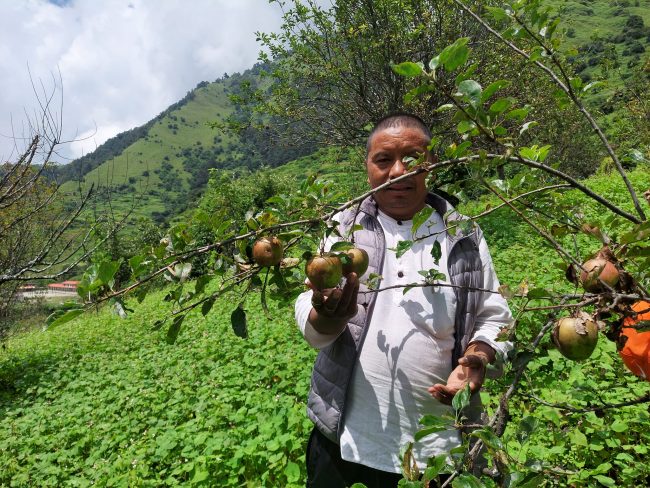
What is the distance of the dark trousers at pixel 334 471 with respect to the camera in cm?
151

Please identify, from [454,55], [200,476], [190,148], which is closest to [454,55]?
[454,55]

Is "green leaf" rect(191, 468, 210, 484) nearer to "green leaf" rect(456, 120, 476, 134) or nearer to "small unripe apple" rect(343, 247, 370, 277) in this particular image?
"small unripe apple" rect(343, 247, 370, 277)

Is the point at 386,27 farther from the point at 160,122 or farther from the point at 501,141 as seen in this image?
the point at 160,122

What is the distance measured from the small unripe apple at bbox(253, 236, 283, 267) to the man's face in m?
0.78

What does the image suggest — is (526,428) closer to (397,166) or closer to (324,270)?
(324,270)

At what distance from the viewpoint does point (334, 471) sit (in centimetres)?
163

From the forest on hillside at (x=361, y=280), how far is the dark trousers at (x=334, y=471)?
18cm

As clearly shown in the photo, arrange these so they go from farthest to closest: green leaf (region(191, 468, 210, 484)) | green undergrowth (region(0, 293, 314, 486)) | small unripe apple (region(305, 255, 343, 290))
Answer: green undergrowth (region(0, 293, 314, 486))
green leaf (region(191, 468, 210, 484))
small unripe apple (region(305, 255, 343, 290))

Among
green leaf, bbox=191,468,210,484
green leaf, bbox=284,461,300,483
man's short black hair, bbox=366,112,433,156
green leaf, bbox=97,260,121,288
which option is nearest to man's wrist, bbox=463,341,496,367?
man's short black hair, bbox=366,112,433,156

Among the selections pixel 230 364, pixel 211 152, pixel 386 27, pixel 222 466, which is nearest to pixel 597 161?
pixel 386 27

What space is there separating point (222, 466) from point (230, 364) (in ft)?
7.96

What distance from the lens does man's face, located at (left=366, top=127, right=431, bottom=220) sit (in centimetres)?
161

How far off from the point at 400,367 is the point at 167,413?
3.79 metres

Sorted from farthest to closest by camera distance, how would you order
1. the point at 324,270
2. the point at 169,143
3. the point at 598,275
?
the point at 169,143 < the point at 324,270 < the point at 598,275
